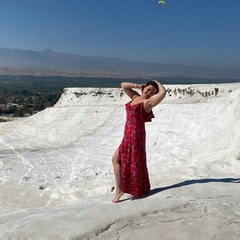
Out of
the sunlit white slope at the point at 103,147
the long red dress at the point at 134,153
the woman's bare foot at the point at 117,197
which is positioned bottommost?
the sunlit white slope at the point at 103,147

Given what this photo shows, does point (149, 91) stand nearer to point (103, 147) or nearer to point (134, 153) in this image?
point (134, 153)

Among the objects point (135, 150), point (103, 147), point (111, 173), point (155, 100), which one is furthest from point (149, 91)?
point (103, 147)

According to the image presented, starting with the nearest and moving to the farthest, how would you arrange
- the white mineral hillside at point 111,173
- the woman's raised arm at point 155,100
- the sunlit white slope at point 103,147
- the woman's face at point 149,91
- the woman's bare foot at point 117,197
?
the white mineral hillside at point 111,173, the woman's raised arm at point 155,100, the woman's bare foot at point 117,197, the woman's face at point 149,91, the sunlit white slope at point 103,147

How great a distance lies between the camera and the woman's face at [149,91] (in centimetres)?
514

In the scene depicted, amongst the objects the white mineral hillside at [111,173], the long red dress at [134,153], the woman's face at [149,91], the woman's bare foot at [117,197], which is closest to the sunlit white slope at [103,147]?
the white mineral hillside at [111,173]

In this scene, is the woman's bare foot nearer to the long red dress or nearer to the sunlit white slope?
the long red dress

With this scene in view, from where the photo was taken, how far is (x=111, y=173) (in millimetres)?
10055

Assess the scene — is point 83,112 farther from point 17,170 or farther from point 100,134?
point 17,170

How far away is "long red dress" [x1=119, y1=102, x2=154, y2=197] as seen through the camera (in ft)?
16.6

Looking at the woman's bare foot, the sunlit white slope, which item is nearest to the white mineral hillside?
the sunlit white slope

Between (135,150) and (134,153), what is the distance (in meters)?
0.05

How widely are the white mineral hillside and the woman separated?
0.31m

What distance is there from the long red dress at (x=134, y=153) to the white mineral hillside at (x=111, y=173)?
313 mm

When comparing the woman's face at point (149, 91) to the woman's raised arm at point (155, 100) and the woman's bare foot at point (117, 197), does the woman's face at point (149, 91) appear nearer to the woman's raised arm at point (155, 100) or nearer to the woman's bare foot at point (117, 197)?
the woman's raised arm at point (155, 100)
